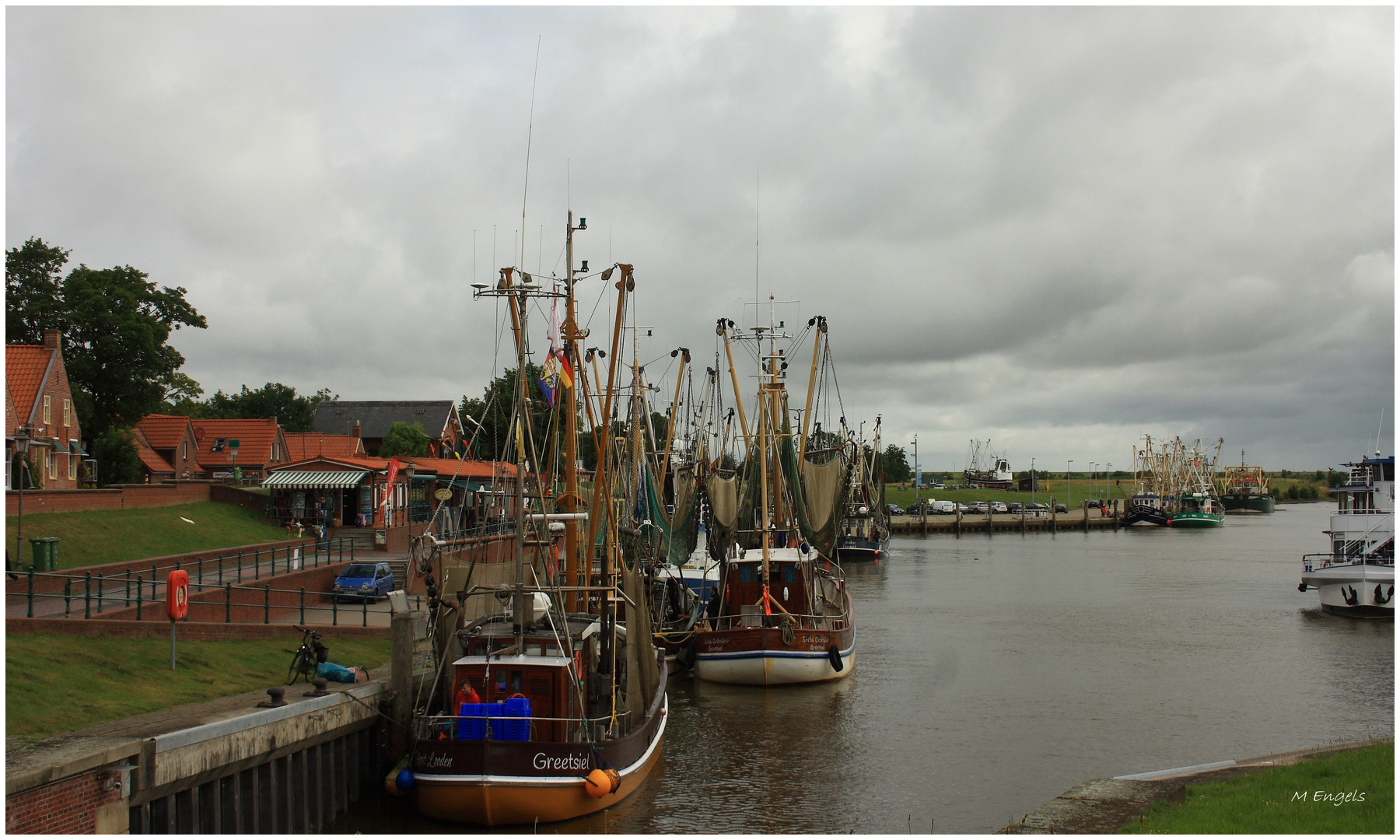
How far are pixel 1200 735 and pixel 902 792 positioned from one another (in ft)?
35.9

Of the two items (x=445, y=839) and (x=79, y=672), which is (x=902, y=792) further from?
(x=79, y=672)

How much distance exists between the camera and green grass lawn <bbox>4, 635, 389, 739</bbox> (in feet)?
53.8

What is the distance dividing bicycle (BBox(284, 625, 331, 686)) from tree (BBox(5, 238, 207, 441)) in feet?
159

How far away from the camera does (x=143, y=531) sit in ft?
149

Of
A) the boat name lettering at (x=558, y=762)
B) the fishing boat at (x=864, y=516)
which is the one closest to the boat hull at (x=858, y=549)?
the fishing boat at (x=864, y=516)

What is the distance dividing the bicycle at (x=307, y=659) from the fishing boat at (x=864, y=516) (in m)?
61.9

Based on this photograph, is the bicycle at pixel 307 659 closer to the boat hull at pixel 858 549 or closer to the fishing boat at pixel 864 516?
the fishing boat at pixel 864 516

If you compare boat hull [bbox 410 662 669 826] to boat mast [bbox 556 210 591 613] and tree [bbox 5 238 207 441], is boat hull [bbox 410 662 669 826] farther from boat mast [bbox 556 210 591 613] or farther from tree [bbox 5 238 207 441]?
tree [bbox 5 238 207 441]

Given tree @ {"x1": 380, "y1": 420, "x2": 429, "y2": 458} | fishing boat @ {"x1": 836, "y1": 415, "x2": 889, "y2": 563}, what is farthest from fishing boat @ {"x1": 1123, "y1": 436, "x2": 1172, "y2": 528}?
tree @ {"x1": 380, "y1": 420, "x2": 429, "y2": 458}

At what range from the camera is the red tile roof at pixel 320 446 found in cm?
8181

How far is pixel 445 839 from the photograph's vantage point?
56.2 feet

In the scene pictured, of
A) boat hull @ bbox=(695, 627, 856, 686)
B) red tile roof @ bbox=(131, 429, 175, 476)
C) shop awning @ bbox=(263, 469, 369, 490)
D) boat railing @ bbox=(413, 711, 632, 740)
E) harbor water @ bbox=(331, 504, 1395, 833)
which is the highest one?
red tile roof @ bbox=(131, 429, 175, 476)

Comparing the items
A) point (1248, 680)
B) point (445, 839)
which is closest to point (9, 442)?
point (445, 839)

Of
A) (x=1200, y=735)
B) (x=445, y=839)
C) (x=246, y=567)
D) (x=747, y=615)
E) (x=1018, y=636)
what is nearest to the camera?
(x=445, y=839)
